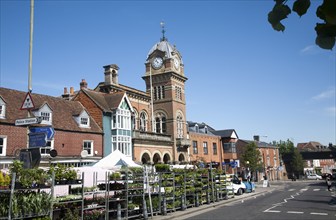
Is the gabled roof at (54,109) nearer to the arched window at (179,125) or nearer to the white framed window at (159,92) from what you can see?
the white framed window at (159,92)

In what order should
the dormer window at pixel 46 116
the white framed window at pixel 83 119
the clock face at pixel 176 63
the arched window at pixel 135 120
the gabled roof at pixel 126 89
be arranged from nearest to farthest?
the dormer window at pixel 46 116, the white framed window at pixel 83 119, the gabled roof at pixel 126 89, the arched window at pixel 135 120, the clock face at pixel 176 63

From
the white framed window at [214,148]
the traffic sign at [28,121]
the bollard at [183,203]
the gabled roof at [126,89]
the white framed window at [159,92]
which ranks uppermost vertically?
the white framed window at [159,92]

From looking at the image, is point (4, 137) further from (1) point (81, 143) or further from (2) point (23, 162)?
(2) point (23, 162)

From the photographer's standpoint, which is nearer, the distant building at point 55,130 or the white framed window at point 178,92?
the distant building at point 55,130

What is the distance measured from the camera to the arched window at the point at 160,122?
41812mm

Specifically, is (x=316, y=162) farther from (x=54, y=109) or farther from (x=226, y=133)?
(x=54, y=109)

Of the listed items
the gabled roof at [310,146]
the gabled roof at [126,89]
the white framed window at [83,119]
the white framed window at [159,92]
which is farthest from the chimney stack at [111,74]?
the gabled roof at [310,146]

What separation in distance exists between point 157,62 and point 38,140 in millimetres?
33723

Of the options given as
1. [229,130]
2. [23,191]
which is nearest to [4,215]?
[23,191]

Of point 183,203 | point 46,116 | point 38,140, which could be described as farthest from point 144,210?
point 46,116

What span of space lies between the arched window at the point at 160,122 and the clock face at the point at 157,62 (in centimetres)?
652

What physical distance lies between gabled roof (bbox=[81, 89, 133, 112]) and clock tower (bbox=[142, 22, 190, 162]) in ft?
25.4

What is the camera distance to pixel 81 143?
28.2m

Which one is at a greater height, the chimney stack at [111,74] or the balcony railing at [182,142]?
the chimney stack at [111,74]
